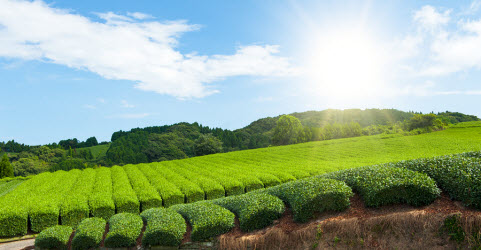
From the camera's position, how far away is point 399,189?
8.33m

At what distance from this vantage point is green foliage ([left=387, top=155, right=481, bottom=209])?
761 centimetres

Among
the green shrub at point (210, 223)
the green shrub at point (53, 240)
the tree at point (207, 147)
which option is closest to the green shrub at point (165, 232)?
the green shrub at point (210, 223)

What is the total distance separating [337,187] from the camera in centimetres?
897

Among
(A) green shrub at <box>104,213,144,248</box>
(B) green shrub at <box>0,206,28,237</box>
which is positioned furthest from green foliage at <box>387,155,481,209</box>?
(B) green shrub at <box>0,206,28,237</box>

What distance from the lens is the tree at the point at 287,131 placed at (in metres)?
66.6

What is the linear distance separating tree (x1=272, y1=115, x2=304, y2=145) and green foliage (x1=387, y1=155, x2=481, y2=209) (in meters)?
56.3

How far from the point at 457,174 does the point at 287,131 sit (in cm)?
5906

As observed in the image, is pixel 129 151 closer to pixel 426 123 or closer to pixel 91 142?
pixel 91 142

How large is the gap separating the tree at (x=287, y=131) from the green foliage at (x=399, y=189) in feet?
187

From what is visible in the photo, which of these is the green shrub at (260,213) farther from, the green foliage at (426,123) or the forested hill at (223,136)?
the green foliage at (426,123)

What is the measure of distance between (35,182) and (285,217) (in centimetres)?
2465

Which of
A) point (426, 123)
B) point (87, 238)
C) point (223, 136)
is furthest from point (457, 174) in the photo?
point (223, 136)

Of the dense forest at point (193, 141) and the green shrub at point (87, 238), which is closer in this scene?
the green shrub at point (87, 238)

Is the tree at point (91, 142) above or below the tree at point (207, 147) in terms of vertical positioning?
above
